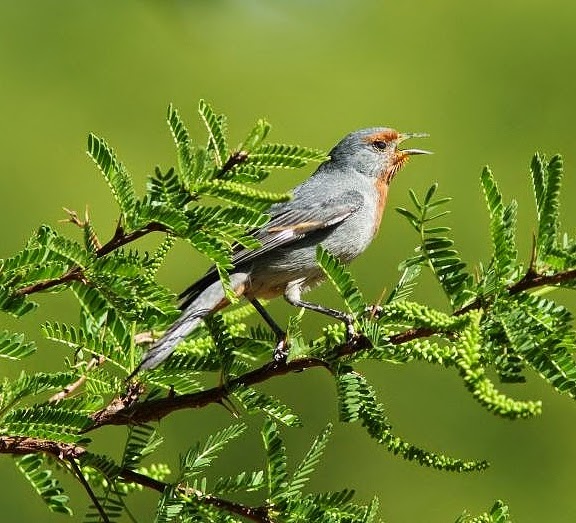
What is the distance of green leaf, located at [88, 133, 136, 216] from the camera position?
2.08 meters

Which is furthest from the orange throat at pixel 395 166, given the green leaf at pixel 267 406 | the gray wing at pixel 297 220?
the green leaf at pixel 267 406

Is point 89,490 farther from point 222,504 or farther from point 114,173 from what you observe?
point 114,173

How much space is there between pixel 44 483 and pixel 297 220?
254 centimetres

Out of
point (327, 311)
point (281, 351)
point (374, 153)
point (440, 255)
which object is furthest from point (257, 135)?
point (374, 153)

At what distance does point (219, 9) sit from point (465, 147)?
2.78 meters

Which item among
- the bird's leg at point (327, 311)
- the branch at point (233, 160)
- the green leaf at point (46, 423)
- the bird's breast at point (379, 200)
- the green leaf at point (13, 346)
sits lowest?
the green leaf at point (46, 423)

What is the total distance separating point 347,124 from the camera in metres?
7.24

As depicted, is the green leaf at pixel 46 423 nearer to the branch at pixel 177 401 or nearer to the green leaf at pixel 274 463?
the branch at pixel 177 401

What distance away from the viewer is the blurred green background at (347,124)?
5.99 metres

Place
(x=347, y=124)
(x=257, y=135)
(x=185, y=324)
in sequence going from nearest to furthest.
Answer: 1. (x=257, y=135)
2. (x=185, y=324)
3. (x=347, y=124)

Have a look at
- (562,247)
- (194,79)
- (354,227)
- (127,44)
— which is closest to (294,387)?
(354,227)

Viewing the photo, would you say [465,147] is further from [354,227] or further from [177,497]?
[177,497]

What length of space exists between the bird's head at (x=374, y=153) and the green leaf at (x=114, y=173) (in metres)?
3.23

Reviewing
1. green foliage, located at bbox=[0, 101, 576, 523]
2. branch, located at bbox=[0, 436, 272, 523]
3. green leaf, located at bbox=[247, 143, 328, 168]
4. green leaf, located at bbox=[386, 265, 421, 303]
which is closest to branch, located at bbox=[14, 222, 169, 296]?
green foliage, located at bbox=[0, 101, 576, 523]
